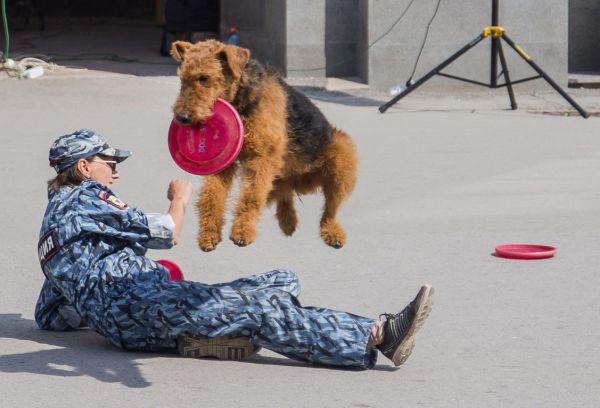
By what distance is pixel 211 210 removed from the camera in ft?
18.5

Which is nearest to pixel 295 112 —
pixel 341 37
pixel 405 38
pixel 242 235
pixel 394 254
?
pixel 242 235

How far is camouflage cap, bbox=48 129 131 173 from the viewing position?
5930 millimetres

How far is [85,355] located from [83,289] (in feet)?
1.10

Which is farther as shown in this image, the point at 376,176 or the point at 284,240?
the point at 376,176

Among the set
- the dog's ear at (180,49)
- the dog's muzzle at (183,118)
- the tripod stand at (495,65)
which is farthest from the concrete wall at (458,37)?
the dog's muzzle at (183,118)

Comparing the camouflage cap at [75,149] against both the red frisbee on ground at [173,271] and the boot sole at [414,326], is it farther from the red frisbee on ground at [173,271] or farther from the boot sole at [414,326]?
the boot sole at [414,326]

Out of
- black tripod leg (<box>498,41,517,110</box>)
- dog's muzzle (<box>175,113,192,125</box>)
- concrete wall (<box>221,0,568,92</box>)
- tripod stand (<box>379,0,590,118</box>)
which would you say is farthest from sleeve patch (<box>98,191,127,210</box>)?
concrete wall (<box>221,0,568,92</box>)

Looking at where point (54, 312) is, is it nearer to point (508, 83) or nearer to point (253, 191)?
point (253, 191)

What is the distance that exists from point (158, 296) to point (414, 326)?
121cm

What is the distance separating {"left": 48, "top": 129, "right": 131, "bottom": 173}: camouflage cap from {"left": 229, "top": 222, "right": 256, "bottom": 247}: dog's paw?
0.88m

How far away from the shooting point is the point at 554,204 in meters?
9.83

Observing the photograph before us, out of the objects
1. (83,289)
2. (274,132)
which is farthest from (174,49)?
(83,289)

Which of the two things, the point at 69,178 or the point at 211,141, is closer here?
the point at 211,141

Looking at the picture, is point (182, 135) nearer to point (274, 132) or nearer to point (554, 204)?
point (274, 132)
